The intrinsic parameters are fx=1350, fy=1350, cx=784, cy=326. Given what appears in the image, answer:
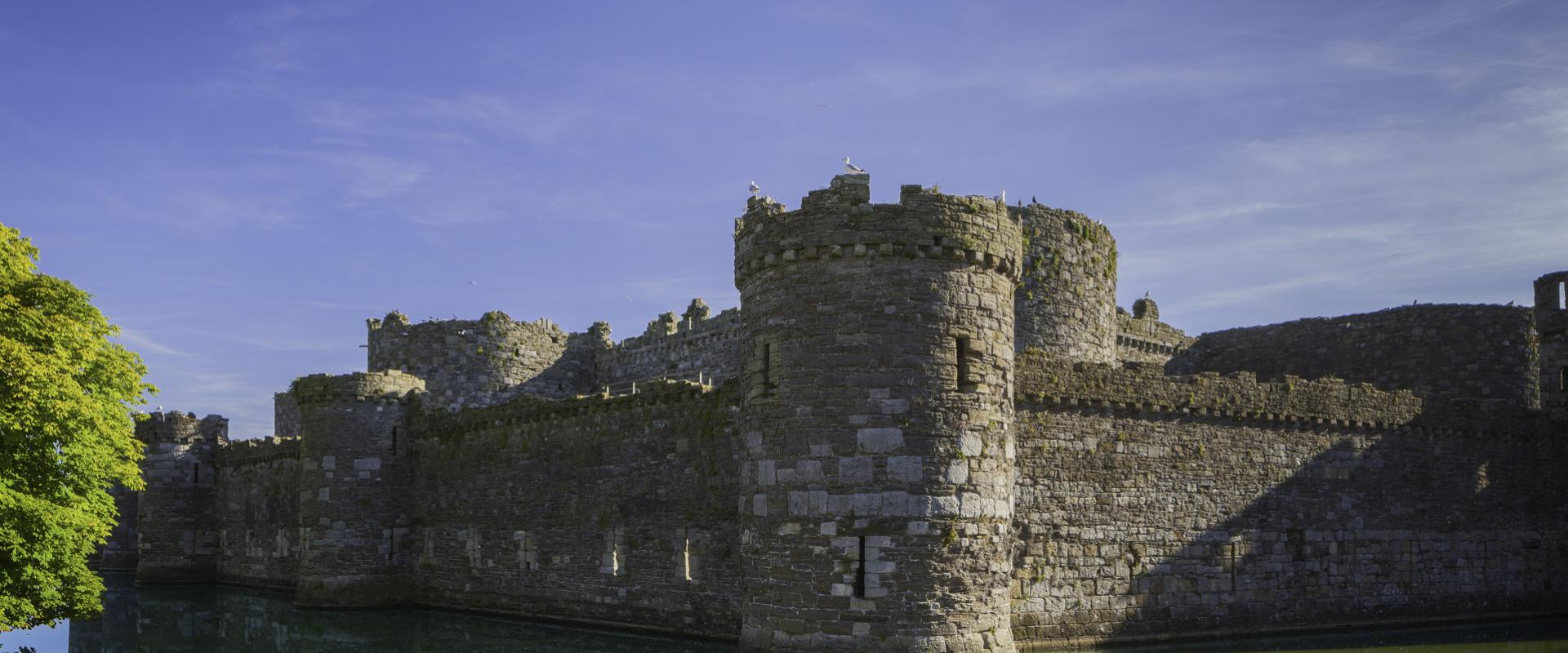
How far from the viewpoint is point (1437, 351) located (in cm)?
3259

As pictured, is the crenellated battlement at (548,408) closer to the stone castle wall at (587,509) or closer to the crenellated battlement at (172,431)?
the stone castle wall at (587,509)

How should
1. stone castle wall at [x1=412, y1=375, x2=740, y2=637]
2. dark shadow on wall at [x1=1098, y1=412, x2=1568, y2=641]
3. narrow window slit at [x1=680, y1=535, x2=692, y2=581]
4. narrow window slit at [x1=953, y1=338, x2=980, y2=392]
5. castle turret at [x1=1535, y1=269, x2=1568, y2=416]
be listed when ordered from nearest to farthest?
narrow window slit at [x1=953, y1=338, x2=980, y2=392], dark shadow on wall at [x1=1098, y1=412, x2=1568, y2=641], stone castle wall at [x1=412, y1=375, x2=740, y2=637], narrow window slit at [x1=680, y1=535, x2=692, y2=581], castle turret at [x1=1535, y1=269, x2=1568, y2=416]

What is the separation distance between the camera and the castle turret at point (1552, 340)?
3036 centimetres

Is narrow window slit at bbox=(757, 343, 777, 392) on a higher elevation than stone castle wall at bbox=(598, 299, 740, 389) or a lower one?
lower

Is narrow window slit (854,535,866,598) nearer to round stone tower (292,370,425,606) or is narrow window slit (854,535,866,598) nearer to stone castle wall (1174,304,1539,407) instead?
stone castle wall (1174,304,1539,407)

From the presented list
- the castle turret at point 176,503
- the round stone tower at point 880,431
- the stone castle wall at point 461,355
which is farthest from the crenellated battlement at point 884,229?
the castle turret at point 176,503

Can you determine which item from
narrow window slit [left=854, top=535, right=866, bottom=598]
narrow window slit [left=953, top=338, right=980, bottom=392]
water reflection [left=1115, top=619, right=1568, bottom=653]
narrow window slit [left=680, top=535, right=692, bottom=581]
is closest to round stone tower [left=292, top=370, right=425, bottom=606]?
narrow window slit [left=680, top=535, right=692, bottom=581]

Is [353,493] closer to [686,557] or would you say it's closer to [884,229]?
[686,557]

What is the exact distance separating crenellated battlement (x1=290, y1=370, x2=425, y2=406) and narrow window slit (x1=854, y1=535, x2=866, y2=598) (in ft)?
67.1

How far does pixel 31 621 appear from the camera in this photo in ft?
83.5

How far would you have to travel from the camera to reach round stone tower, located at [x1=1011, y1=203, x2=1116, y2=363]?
2528cm

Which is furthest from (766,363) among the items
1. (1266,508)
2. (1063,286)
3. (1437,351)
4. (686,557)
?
(1437,351)

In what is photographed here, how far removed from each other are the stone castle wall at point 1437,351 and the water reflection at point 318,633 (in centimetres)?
1763

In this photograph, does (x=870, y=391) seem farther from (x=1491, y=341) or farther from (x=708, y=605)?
(x=1491, y=341)
